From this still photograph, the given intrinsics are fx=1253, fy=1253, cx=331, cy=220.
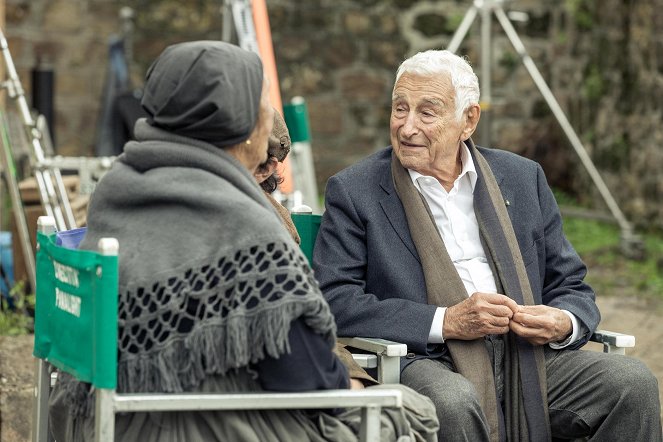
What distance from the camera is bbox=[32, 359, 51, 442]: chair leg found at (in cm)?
309

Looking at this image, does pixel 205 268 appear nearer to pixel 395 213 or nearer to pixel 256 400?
pixel 256 400

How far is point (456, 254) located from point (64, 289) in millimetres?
1291

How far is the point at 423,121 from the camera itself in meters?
3.69

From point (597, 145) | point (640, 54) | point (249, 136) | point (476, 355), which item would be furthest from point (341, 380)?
point (597, 145)

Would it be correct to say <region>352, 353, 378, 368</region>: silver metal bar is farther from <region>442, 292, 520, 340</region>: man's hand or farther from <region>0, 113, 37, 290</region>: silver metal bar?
<region>0, 113, 37, 290</region>: silver metal bar

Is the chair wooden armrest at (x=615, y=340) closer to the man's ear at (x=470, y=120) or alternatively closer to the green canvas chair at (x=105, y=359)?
the man's ear at (x=470, y=120)

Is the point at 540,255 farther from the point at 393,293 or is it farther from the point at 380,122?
the point at 380,122

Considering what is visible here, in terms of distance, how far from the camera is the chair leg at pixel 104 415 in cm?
255

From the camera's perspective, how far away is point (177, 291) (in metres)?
2.55

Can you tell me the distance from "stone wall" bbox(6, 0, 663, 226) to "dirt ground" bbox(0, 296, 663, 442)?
215cm

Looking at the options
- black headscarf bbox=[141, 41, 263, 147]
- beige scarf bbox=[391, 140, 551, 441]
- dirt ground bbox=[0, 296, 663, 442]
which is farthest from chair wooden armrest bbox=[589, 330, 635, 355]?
dirt ground bbox=[0, 296, 663, 442]

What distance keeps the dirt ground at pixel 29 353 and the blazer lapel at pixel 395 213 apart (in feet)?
5.15

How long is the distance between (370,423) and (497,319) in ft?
2.74

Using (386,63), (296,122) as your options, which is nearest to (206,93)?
(296,122)
